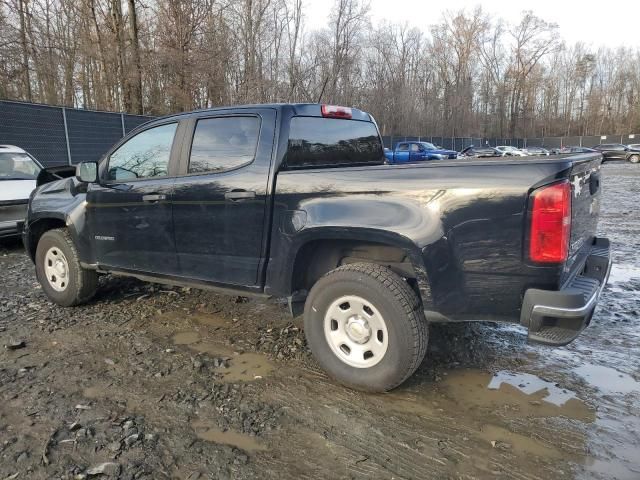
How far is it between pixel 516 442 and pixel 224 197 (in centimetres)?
254

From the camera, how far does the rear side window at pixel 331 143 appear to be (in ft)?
11.9

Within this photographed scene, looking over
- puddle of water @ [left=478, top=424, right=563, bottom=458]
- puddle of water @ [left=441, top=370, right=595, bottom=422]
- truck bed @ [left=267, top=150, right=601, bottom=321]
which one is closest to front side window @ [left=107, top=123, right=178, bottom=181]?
truck bed @ [left=267, top=150, right=601, bottom=321]

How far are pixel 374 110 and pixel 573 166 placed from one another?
50335 millimetres

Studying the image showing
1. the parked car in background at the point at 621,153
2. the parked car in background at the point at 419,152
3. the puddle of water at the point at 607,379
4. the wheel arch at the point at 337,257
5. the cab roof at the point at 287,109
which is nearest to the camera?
the wheel arch at the point at 337,257

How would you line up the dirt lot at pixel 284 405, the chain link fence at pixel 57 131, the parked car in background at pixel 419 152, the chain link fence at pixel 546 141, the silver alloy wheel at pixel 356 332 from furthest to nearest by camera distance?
the chain link fence at pixel 546 141 → the parked car in background at pixel 419 152 → the chain link fence at pixel 57 131 → the silver alloy wheel at pixel 356 332 → the dirt lot at pixel 284 405

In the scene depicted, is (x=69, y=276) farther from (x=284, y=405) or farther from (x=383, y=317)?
(x=383, y=317)

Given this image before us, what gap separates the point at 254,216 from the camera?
11.5ft

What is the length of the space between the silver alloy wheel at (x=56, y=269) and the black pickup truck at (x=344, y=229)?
0.67ft

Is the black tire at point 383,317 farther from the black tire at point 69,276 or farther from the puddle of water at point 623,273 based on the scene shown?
the puddle of water at point 623,273

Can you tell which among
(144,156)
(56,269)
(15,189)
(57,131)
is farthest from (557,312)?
(57,131)

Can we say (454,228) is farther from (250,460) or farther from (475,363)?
(250,460)

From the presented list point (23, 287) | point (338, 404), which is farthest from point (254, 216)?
point (23, 287)

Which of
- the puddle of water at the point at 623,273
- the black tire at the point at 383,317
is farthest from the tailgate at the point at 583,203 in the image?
the puddle of water at the point at 623,273

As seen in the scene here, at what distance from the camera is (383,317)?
304 cm
